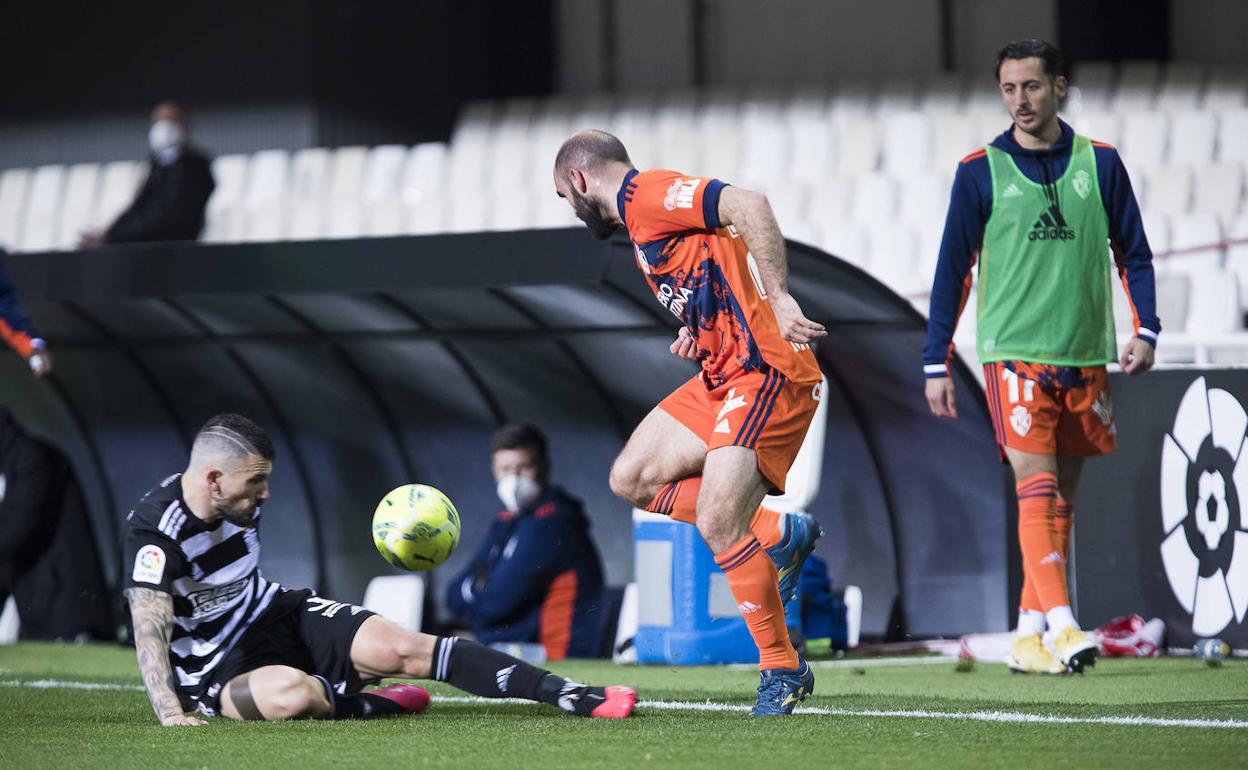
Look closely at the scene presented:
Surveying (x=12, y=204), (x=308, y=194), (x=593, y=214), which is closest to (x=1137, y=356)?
(x=593, y=214)

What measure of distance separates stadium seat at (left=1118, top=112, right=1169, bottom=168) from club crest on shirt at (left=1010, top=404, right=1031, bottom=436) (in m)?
6.89

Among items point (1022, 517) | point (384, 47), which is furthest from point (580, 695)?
point (384, 47)

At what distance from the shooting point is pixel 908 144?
46.4 ft

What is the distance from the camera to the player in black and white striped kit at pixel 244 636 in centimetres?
544

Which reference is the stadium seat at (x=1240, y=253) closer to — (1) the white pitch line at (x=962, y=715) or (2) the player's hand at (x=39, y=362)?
(1) the white pitch line at (x=962, y=715)

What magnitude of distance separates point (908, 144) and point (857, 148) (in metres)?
0.44

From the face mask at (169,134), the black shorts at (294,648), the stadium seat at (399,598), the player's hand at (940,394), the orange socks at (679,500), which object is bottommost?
the stadium seat at (399,598)

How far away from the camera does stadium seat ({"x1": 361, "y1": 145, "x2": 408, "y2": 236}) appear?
14.9 metres

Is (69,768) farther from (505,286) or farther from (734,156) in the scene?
(734,156)

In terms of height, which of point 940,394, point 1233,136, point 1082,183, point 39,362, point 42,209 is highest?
point 42,209

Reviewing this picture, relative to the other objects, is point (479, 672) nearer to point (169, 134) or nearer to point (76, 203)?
point (169, 134)

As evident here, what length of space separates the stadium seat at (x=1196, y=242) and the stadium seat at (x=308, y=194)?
23.3ft

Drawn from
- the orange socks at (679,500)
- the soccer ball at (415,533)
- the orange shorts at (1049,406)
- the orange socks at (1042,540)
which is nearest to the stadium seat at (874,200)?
the orange shorts at (1049,406)

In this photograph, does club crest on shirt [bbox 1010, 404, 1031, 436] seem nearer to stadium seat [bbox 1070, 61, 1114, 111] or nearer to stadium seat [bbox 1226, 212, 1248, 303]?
stadium seat [bbox 1226, 212, 1248, 303]
